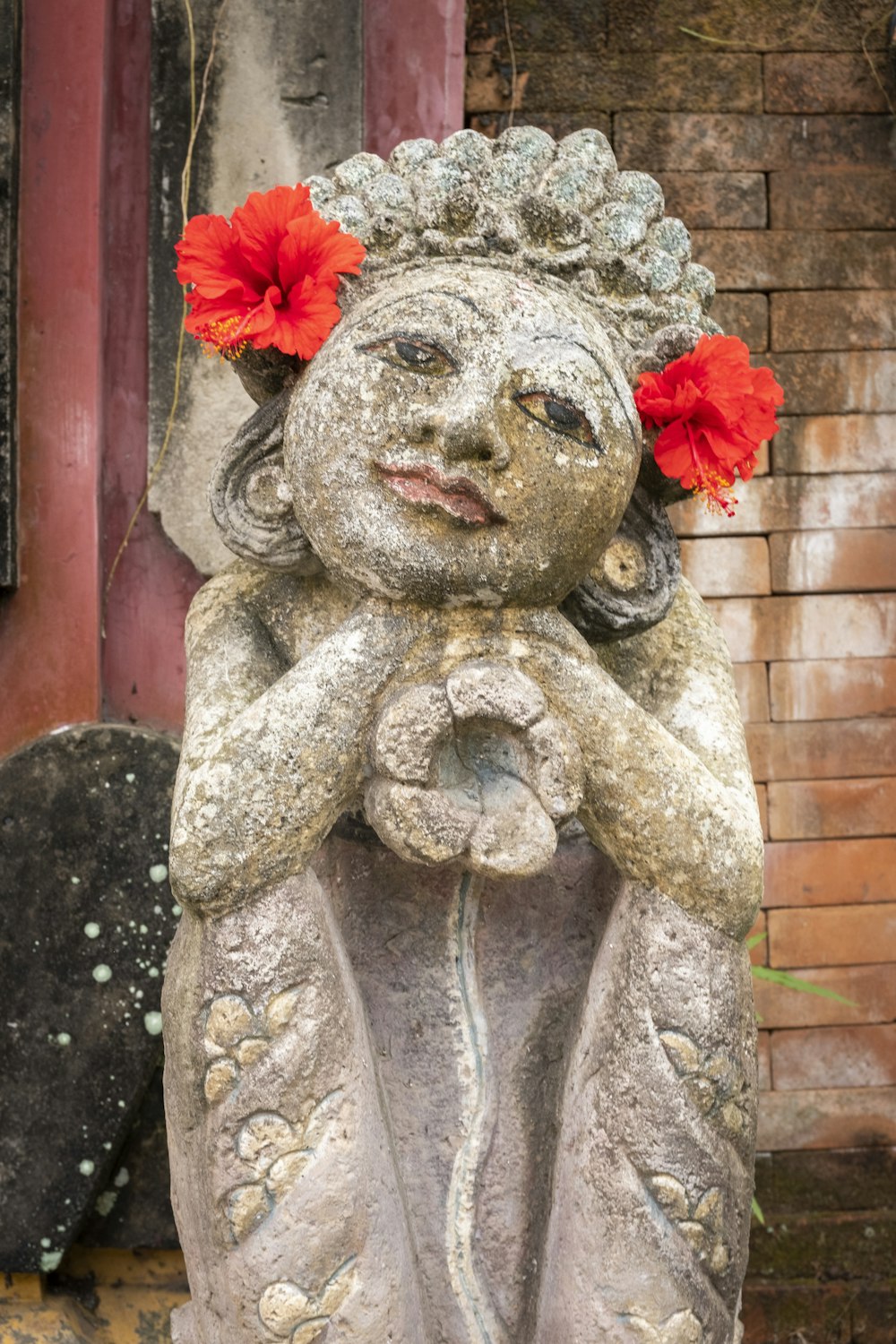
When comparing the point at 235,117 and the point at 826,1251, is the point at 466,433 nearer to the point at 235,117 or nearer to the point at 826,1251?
the point at 235,117

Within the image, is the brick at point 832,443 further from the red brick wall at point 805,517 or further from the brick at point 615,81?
the brick at point 615,81

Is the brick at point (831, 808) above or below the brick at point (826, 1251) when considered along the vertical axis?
above

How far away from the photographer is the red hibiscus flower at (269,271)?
185cm

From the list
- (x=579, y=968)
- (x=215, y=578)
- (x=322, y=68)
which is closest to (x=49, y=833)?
(x=215, y=578)

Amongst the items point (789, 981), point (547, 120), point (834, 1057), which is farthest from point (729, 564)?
point (834, 1057)

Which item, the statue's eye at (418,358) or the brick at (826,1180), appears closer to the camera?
the statue's eye at (418,358)

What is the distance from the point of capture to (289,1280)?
1739 mm

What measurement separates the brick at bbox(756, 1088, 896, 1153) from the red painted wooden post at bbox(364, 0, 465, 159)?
229 cm

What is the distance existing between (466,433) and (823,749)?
1960 millimetres

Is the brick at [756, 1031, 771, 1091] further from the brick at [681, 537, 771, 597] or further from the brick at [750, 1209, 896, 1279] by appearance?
the brick at [681, 537, 771, 597]

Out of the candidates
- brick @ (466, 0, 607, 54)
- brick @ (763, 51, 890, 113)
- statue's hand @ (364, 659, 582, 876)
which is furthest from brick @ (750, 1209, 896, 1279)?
brick @ (466, 0, 607, 54)

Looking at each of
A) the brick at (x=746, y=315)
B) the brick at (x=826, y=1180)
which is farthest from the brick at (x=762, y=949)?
the brick at (x=746, y=315)

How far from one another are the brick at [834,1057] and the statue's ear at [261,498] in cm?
203

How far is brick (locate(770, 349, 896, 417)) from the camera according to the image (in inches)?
134
